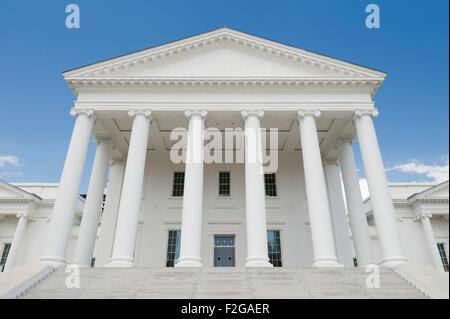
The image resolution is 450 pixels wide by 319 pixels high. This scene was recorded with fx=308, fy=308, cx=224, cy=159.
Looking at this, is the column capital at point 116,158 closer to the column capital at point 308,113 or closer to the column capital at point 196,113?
the column capital at point 196,113

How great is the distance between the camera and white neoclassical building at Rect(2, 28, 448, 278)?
16266 millimetres

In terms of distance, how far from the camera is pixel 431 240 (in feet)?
96.1

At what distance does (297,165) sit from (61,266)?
18.0 metres

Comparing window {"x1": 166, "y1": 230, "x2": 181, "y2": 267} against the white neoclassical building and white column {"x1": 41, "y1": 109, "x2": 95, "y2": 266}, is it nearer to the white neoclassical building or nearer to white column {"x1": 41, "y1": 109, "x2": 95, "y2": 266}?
the white neoclassical building

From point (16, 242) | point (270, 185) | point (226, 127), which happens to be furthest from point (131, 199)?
point (16, 242)

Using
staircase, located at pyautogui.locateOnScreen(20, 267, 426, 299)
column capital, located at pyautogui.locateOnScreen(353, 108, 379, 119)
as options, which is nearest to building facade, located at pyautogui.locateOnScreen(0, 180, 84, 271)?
staircase, located at pyautogui.locateOnScreen(20, 267, 426, 299)

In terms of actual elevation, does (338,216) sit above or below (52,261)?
above

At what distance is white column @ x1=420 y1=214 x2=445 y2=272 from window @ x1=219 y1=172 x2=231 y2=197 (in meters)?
19.9

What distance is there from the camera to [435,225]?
31109 mm

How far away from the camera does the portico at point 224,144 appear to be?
16172 mm

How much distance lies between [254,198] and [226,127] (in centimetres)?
638

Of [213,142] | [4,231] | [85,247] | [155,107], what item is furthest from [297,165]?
[4,231]

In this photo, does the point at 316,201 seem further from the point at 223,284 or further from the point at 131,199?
the point at 131,199

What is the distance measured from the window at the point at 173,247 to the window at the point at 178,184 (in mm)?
3071
